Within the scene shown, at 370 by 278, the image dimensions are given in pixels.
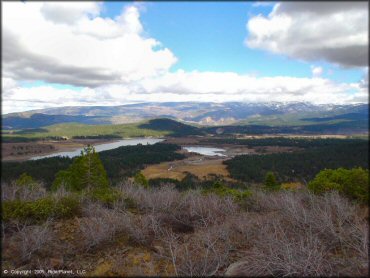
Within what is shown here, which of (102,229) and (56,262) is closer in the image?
(56,262)

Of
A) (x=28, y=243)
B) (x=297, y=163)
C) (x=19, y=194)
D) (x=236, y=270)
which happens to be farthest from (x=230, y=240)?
(x=297, y=163)

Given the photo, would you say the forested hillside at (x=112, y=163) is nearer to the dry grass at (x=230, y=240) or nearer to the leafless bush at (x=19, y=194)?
the leafless bush at (x=19, y=194)

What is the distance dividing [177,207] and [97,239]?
491cm

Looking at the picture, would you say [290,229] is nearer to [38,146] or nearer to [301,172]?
[301,172]

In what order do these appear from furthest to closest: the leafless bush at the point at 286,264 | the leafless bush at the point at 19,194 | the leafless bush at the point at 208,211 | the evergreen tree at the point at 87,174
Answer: the evergreen tree at the point at 87,174 → the leafless bush at the point at 19,194 → the leafless bush at the point at 208,211 → the leafless bush at the point at 286,264

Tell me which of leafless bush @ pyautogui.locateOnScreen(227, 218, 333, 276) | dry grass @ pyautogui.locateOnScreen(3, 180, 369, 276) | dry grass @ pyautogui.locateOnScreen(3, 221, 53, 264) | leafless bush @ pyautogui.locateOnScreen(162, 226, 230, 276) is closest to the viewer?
leafless bush @ pyautogui.locateOnScreen(227, 218, 333, 276)

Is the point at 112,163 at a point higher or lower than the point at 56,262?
lower

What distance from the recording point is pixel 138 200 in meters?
15.0

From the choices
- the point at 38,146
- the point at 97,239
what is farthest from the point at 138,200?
the point at 38,146

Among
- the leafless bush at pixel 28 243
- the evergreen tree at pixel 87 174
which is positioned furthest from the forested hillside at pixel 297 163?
the leafless bush at pixel 28 243

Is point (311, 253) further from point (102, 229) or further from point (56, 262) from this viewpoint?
point (56, 262)

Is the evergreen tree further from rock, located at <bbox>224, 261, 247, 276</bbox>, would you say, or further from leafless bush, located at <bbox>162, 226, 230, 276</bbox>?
rock, located at <bbox>224, 261, 247, 276</bbox>

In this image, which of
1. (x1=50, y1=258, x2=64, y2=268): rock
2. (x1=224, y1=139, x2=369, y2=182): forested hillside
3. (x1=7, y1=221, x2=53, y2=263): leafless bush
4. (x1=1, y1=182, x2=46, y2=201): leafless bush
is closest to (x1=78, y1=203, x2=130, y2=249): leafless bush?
(x1=50, y1=258, x2=64, y2=268): rock

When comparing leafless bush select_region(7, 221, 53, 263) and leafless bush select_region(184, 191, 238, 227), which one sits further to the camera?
leafless bush select_region(184, 191, 238, 227)
